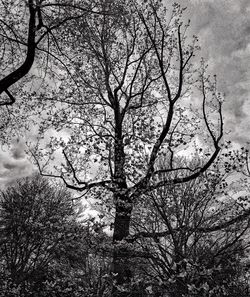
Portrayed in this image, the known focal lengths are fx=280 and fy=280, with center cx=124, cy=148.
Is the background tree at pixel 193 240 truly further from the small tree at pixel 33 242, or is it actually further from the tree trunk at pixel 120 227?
the small tree at pixel 33 242

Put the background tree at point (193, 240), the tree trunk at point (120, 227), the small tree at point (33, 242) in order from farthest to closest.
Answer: the small tree at point (33, 242) < the tree trunk at point (120, 227) < the background tree at point (193, 240)

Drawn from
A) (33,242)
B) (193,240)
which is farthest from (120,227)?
(33,242)

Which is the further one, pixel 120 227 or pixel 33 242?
pixel 33 242

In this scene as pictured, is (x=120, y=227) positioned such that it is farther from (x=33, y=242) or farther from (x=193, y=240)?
(x=33, y=242)

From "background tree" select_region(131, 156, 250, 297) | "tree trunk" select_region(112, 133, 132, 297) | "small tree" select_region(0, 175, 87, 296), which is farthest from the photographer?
"small tree" select_region(0, 175, 87, 296)

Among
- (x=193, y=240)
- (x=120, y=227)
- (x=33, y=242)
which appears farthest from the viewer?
(x=33, y=242)

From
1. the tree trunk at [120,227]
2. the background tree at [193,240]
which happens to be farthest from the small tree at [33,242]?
the background tree at [193,240]

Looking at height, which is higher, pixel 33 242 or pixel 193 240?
pixel 33 242

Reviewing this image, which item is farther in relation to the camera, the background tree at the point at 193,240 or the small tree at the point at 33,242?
the small tree at the point at 33,242

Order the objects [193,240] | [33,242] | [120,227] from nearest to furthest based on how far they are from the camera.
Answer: [193,240] < [120,227] < [33,242]

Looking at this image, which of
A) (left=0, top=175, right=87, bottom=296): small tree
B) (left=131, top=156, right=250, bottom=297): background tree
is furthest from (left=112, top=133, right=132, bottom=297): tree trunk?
(left=0, top=175, right=87, bottom=296): small tree

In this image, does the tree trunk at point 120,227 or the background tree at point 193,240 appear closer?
the background tree at point 193,240

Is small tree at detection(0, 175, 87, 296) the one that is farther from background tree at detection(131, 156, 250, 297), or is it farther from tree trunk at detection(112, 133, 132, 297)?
background tree at detection(131, 156, 250, 297)

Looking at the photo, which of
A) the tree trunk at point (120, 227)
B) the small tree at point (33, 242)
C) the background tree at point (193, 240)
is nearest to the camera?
the background tree at point (193, 240)
